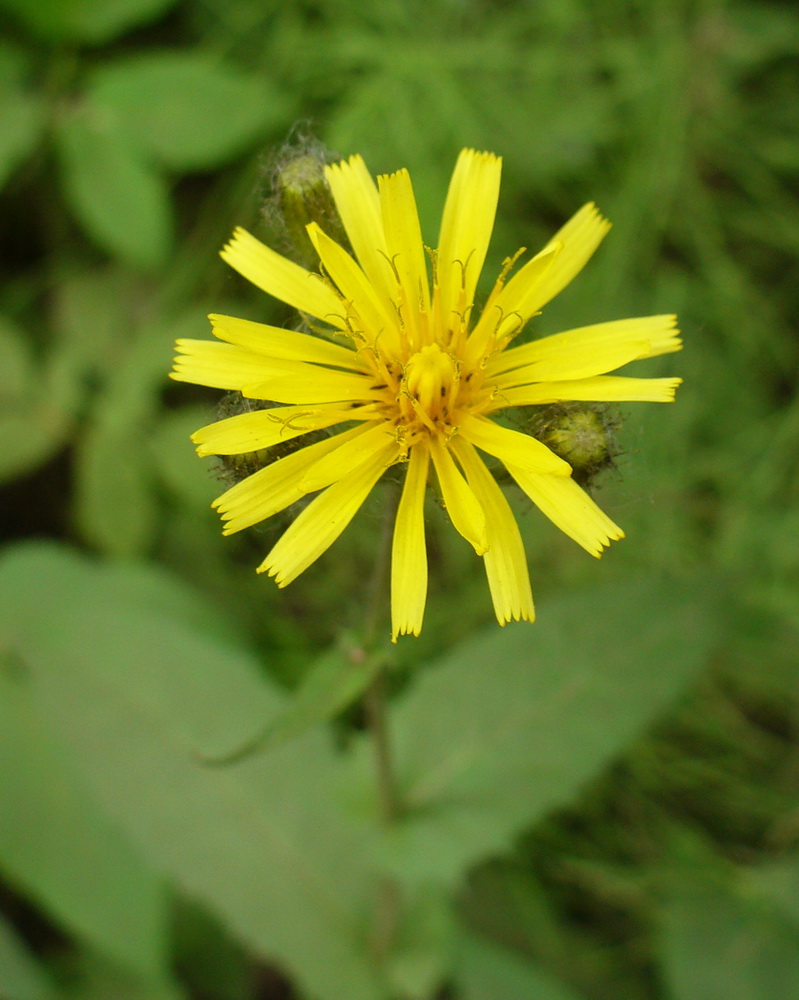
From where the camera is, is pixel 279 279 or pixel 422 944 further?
pixel 422 944

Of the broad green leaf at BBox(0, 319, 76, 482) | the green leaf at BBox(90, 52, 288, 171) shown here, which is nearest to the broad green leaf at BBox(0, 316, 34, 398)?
the broad green leaf at BBox(0, 319, 76, 482)

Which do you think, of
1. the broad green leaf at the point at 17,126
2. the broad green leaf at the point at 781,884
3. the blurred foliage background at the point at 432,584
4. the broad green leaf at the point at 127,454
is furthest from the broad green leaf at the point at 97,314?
the broad green leaf at the point at 781,884

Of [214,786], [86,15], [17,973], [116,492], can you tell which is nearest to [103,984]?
[17,973]

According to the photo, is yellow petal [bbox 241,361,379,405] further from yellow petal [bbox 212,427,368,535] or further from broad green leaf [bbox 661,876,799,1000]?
broad green leaf [bbox 661,876,799,1000]

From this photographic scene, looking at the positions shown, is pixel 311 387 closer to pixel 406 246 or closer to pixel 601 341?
pixel 406 246

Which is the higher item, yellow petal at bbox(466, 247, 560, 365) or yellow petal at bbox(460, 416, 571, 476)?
yellow petal at bbox(466, 247, 560, 365)

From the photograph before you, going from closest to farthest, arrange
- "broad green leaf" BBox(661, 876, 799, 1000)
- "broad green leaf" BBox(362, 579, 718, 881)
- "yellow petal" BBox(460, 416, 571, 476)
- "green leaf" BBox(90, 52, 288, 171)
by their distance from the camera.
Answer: "yellow petal" BBox(460, 416, 571, 476) < "broad green leaf" BBox(362, 579, 718, 881) < "broad green leaf" BBox(661, 876, 799, 1000) < "green leaf" BBox(90, 52, 288, 171)
